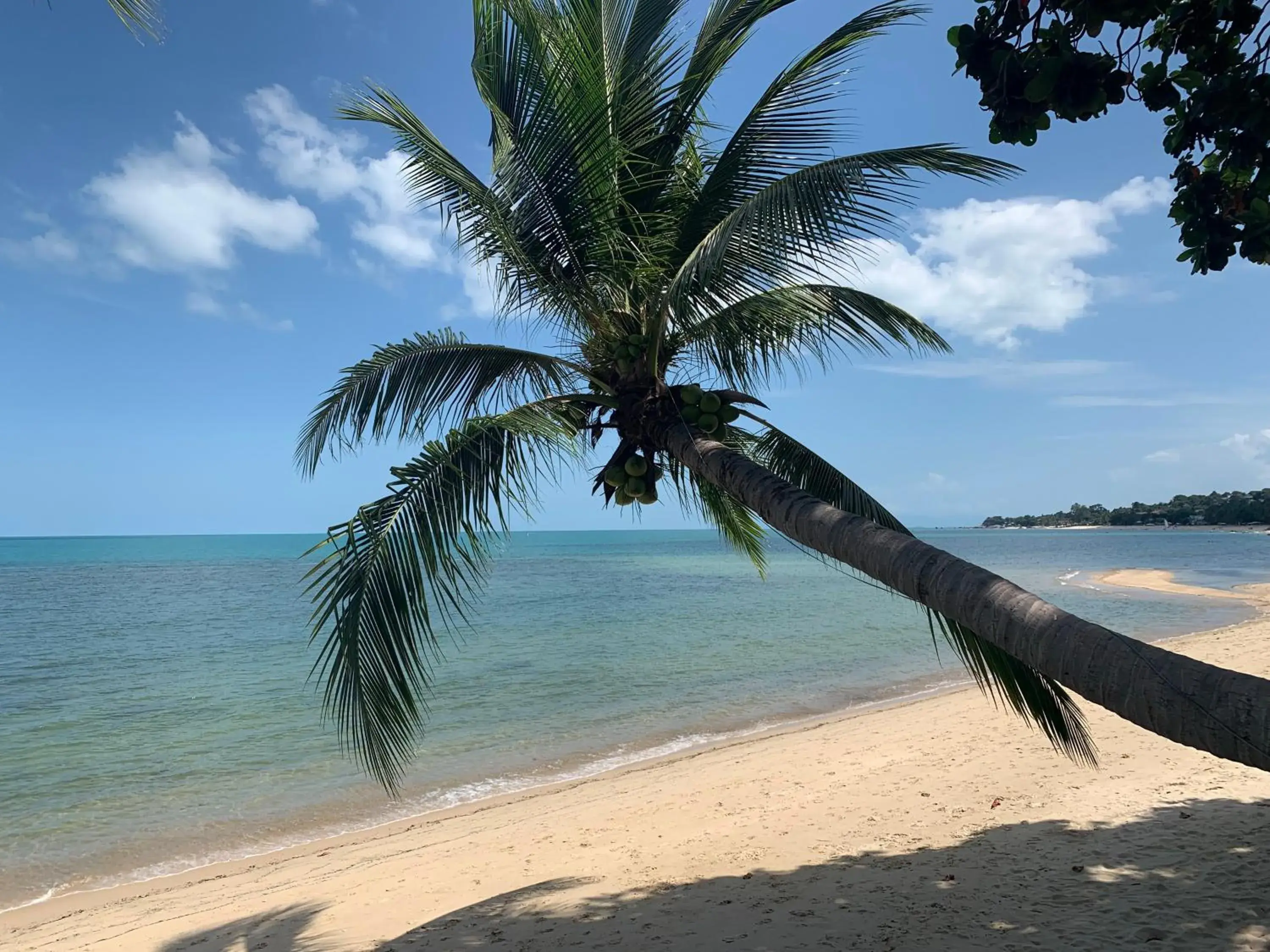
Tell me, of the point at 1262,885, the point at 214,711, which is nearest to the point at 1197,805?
the point at 1262,885

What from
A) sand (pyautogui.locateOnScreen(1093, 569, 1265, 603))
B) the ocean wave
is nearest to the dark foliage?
the ocean wave

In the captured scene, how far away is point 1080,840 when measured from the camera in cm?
565

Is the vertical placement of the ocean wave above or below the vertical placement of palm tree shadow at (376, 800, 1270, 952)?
below

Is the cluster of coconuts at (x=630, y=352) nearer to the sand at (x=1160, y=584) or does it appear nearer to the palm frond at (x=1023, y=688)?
the palm frond at (x=1023, y=688)

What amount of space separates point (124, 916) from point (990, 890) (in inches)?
269

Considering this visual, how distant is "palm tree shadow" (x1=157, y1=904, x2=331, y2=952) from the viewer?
5.50 meters

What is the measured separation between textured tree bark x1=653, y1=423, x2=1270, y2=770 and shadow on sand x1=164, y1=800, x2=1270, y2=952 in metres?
2.19

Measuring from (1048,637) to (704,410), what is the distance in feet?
7.90

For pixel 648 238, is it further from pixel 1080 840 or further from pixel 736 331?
pixel 1080 840

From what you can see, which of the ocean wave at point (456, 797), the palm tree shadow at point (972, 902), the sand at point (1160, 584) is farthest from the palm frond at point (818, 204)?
the sand at point (1160, 584)

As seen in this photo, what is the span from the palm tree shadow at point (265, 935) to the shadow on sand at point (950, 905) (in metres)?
0.02

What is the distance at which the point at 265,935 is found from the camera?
226 inches

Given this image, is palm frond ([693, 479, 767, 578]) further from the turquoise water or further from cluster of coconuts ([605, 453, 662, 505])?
the turquoise water

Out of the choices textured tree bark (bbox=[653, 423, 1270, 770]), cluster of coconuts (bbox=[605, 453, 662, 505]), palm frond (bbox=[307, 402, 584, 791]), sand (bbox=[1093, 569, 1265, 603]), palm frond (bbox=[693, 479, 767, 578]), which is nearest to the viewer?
textured tree bark (bbox=[653, 423, 1270, 770])
